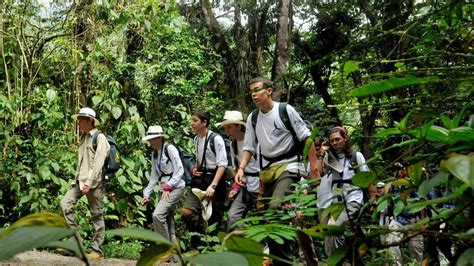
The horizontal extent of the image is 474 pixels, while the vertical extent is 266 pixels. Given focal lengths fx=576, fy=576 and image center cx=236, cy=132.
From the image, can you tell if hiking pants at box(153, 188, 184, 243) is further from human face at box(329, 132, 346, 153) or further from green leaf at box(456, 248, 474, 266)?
green leaf at box(456, 248, 474, 266)

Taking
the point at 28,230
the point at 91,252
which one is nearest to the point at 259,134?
the point at 91,252

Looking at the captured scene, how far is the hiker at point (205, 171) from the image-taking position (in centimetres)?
613

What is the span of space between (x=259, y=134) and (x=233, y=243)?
3732 millimetres

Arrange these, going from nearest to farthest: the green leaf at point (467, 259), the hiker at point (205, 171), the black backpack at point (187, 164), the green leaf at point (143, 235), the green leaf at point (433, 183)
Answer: the green leaf at point (143, 235)
the green leaf at point (467, 259)
the green leaf at point (433, 183)
the hiker at point (205, 171)
the black backpack at point (187, 164)

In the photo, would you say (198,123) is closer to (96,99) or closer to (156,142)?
(156,142)

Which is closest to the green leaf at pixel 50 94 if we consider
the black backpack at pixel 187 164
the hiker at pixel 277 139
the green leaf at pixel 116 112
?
the green leaf at pixel 116 112

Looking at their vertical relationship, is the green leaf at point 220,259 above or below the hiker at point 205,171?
above

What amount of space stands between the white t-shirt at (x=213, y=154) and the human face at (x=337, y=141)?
1.45 m

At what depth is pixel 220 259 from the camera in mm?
678

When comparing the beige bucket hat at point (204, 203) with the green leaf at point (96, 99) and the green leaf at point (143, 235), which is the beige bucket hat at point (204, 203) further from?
the green leaf at point (143, 235)

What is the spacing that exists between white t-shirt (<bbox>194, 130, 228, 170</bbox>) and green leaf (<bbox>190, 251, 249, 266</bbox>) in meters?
5.35

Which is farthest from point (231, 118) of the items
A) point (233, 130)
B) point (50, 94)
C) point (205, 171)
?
point (50, 94)

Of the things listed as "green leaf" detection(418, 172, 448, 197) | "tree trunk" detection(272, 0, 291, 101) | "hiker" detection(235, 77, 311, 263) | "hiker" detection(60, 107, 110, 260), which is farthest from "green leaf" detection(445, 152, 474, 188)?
"tree trunk" detection(272, 0, 291, 101)

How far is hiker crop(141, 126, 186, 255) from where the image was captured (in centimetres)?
647
